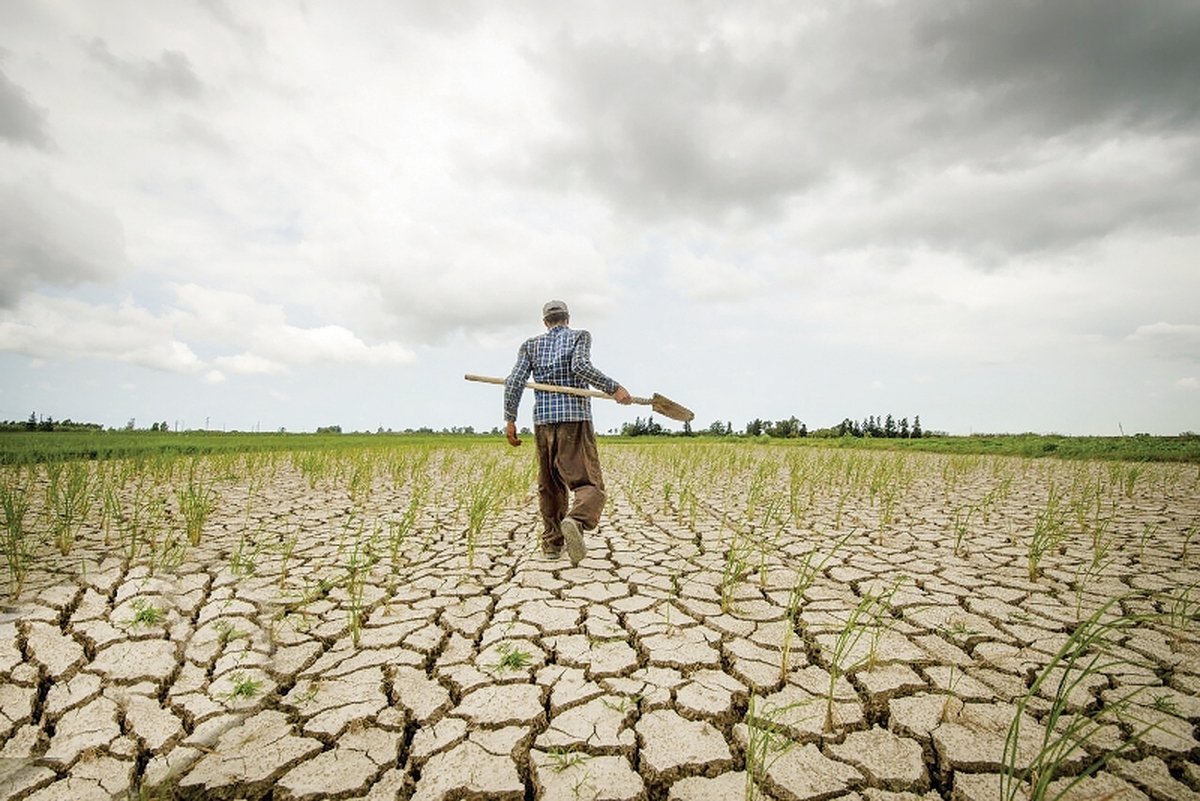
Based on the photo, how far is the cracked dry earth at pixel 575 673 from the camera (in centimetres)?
154

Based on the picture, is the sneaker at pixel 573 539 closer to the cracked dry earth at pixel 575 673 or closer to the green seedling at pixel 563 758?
the cracked dry earth at pixel 575 673

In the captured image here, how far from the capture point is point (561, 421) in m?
3.65

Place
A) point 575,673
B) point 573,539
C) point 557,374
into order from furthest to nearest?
point 557,374 < point 573,539 < point 575,673

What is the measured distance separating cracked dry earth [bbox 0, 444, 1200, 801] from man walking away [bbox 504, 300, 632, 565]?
0.34 m

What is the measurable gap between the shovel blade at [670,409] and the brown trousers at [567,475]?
0.81 m

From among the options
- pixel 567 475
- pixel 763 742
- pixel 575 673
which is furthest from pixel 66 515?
pixel 763 742

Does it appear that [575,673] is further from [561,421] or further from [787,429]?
[787,429]

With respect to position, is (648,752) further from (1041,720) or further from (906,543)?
(906,543)

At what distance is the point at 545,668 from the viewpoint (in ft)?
6.96

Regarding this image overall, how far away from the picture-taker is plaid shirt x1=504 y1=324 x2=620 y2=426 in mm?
3670

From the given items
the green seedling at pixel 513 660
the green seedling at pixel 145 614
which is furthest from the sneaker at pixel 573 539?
the green seedling at pixel 145 614

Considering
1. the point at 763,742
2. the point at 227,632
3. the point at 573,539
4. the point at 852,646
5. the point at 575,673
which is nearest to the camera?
the point at 763,742

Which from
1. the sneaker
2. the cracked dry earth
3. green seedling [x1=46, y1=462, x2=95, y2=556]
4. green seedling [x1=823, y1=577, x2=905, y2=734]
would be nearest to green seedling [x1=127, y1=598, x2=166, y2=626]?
the cracked dry earth

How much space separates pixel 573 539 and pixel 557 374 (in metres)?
1.15
